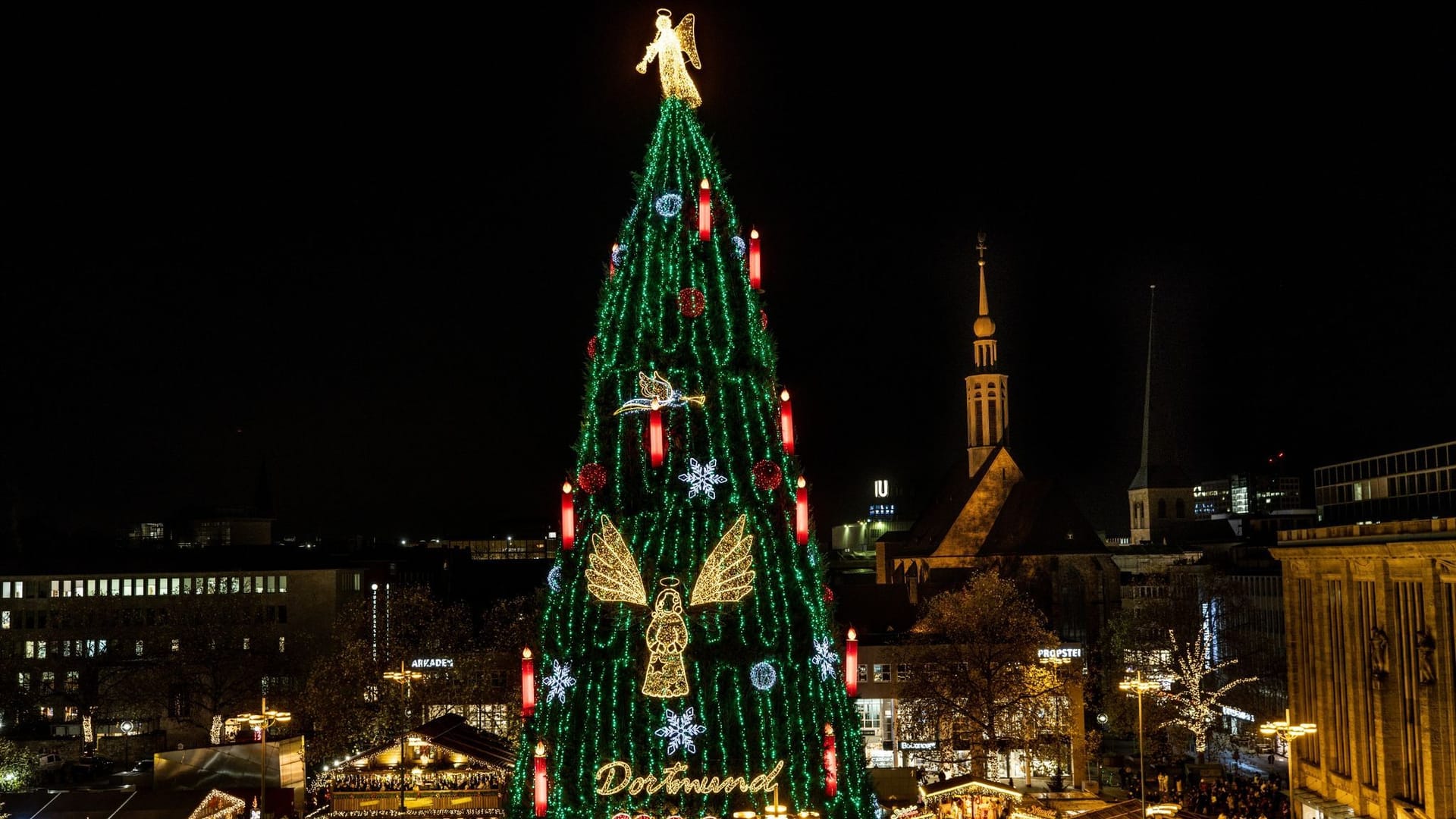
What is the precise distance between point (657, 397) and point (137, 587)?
72246 millimetres

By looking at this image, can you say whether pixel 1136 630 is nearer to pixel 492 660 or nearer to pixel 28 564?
pixel 492 660

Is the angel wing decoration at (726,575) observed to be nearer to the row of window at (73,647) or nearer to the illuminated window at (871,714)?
the illuminated window at (871,714)

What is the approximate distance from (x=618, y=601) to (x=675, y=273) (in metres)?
A: 7.57

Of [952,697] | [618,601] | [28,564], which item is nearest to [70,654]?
[28,564]

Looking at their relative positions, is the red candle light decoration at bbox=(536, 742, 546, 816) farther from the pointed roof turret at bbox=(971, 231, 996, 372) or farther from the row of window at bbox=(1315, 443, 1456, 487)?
the pointed roof turret at bbox=(971, 231, 996, 372)

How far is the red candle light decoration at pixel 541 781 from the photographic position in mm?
31656

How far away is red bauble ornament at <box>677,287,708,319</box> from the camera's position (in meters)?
33.1

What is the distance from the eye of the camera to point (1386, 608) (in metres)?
40.3

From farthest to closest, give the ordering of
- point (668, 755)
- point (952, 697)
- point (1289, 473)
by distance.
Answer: point (1289, 473), point (952, 697), point (668, 755)

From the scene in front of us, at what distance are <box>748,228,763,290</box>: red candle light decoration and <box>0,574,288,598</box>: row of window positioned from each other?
226 ft

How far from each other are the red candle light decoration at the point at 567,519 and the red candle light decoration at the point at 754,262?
21.2ft

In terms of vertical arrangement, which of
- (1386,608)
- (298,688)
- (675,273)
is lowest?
(298,688)

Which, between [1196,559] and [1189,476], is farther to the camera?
[1189,476]

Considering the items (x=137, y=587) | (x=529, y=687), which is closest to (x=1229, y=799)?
(x=529, y=687)
